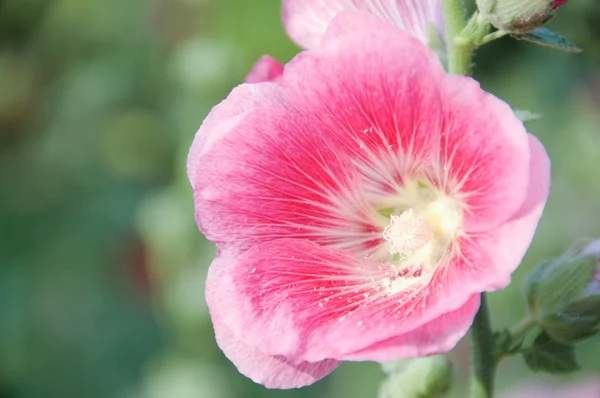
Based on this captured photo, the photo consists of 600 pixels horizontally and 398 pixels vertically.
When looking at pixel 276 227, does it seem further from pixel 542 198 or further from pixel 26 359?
pixel 26 359

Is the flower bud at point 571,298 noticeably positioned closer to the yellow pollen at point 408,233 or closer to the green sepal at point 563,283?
the green sepal at point 563,283

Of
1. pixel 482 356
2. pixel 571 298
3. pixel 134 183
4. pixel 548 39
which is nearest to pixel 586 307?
pixel 571 298

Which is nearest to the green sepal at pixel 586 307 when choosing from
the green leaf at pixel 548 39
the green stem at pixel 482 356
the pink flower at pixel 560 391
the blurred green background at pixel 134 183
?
the green stem at pixel 482 356

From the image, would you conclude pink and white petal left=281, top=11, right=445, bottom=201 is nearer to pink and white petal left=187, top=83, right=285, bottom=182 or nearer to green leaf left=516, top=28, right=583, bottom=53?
pink and white petal left=187, top=83, right=285, bottom=182

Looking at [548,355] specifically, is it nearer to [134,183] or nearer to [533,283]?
[533,283]

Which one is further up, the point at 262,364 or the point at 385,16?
the point at 385,16

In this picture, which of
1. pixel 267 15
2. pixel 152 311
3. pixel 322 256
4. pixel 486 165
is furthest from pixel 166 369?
pixel 486 165
